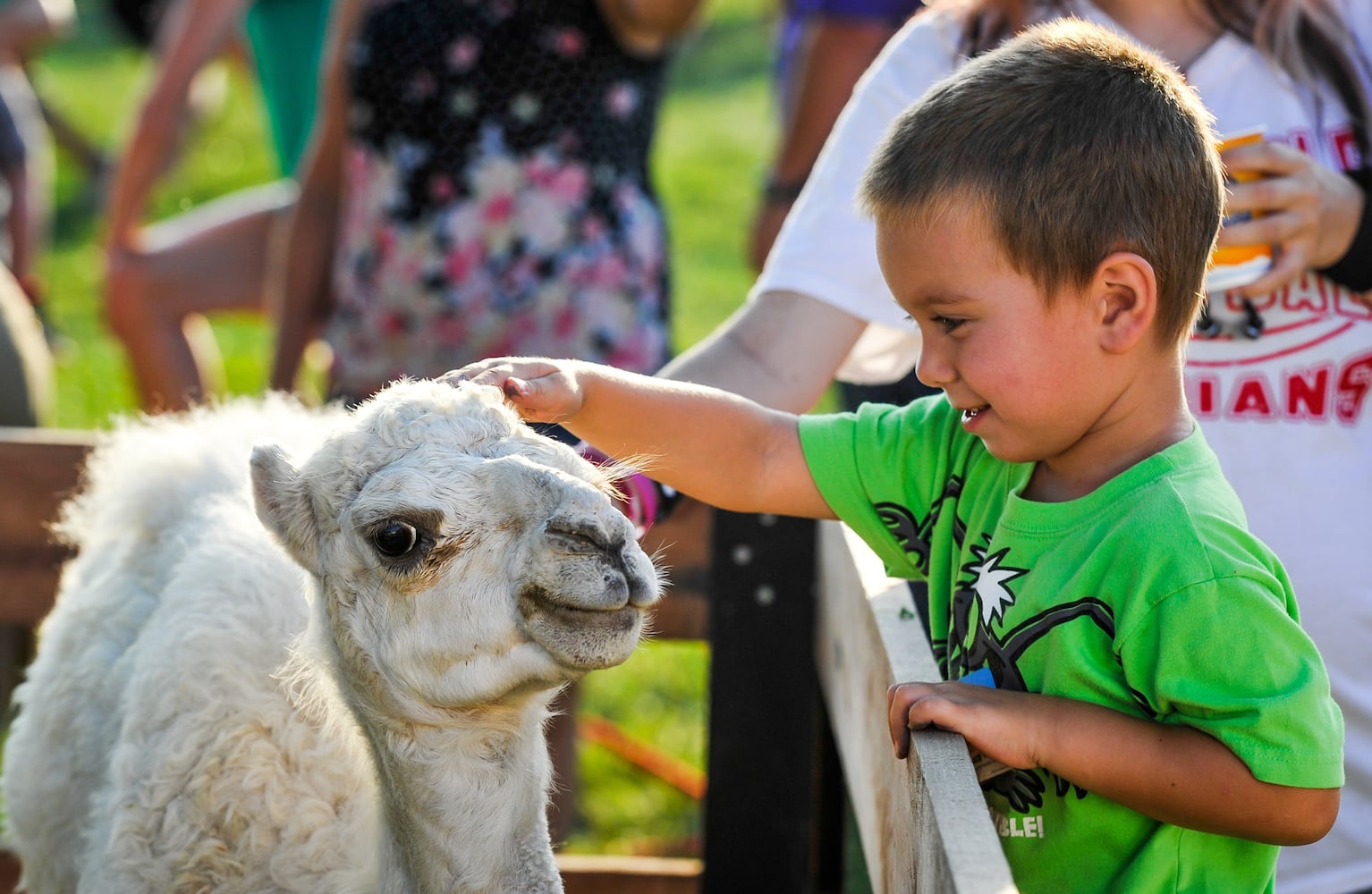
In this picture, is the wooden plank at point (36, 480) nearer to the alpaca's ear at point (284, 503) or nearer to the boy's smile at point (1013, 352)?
the alpaca's ear at point (284, 503)

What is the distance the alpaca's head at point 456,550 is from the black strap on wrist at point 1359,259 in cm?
112

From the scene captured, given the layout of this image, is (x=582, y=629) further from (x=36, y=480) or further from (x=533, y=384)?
(x=36, y=480)

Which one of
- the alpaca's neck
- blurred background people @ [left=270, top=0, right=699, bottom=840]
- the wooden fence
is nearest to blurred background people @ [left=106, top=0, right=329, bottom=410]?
blurred background people @ [left=270, top=0, right=699, bottom=840]

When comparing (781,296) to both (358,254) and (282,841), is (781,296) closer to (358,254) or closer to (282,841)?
(282,841)

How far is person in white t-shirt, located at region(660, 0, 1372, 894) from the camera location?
2.06 m

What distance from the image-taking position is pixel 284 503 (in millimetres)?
1722

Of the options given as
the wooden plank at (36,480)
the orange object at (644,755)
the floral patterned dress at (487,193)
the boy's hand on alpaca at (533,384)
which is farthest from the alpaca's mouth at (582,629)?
the orange object at (644,755)

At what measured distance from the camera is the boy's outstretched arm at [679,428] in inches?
67.6

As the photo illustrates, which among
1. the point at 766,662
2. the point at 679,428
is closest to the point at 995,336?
the point at 679,428

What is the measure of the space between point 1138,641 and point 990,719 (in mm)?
165

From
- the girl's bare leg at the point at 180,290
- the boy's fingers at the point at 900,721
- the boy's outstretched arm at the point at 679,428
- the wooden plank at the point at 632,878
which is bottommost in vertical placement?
the wooden plank at the point at 632,878

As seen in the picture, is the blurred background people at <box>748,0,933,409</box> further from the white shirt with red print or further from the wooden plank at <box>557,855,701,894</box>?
the white shirt with red print

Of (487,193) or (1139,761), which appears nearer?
(1139,761)

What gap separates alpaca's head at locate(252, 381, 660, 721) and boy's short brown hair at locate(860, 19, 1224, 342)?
18.8 inches
